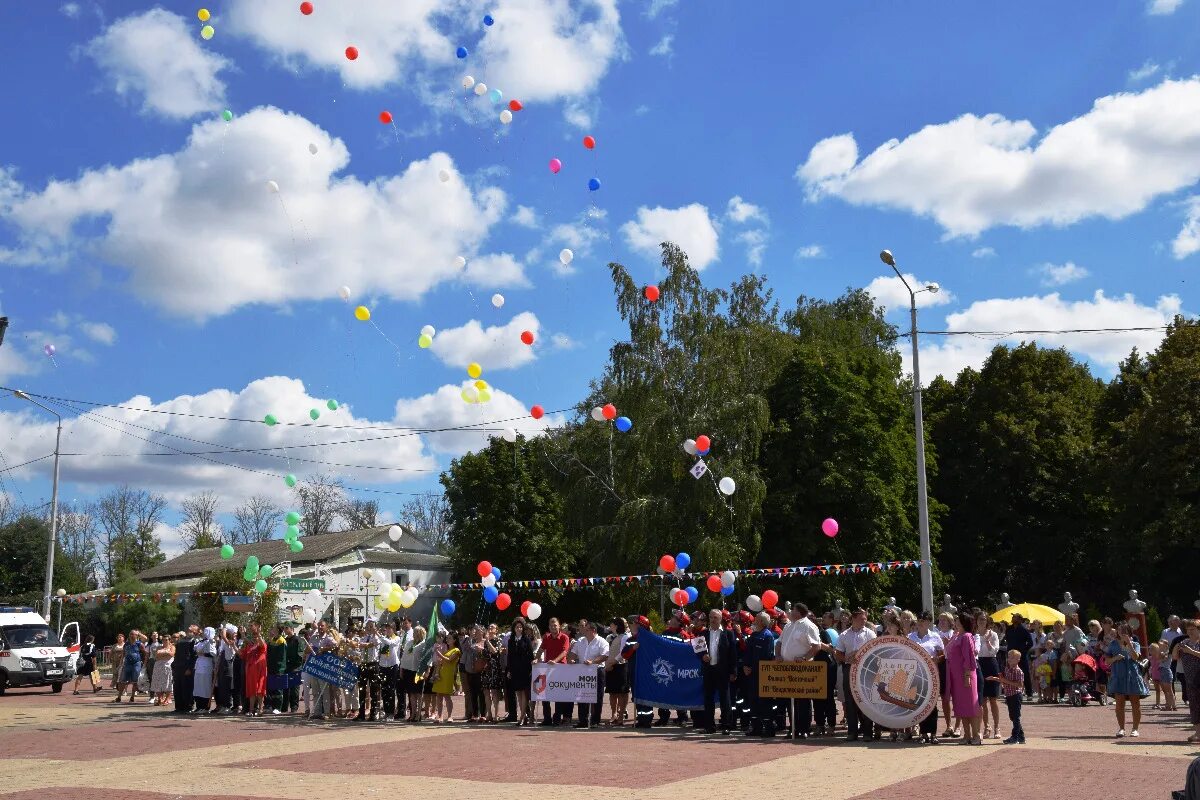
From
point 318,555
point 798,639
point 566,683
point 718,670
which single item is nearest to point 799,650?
point 798,639

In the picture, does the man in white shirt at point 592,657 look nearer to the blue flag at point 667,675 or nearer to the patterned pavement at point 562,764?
the blue flag at point 667,675

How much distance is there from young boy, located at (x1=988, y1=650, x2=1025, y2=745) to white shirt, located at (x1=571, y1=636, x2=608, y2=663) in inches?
239

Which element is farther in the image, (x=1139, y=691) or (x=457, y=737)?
(x=457, y=737)

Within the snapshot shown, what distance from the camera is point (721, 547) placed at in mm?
35219

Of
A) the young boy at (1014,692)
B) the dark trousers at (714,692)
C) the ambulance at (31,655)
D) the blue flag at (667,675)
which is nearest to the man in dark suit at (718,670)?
the dark trousers at (714,692)

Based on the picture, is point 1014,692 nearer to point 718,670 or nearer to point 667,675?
point 718,670

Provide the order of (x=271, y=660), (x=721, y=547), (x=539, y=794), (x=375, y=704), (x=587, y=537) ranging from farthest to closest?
(x=587, y=537) → (x=721, y=547) → (x=271, y=660) → (x=375, y=704) → (x=539, y=794)

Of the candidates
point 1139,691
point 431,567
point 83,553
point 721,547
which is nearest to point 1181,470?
point 721,547

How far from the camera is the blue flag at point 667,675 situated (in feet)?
55.9

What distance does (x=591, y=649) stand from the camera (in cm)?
1788

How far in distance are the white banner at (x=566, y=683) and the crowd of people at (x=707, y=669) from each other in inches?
5.5

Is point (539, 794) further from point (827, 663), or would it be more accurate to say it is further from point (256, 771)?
point (827, 663)

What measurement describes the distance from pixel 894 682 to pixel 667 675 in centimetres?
389

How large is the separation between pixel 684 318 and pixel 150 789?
30598 millimetres
